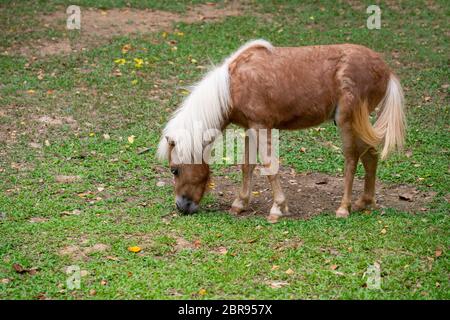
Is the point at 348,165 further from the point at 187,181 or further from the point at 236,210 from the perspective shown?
the point at 187,181

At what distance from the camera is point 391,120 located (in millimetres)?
7797

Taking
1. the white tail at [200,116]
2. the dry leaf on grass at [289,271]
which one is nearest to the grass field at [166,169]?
the dry leaf on grass at [289,271]

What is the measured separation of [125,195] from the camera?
340 inches

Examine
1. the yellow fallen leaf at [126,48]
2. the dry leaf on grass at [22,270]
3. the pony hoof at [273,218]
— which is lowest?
the dry leaf on grass at [22,270]

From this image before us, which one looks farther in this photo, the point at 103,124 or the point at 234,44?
the point at 234,44

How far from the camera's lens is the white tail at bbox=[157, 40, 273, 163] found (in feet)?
25.3

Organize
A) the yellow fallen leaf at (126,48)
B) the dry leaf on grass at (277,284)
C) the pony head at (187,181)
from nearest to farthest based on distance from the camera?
the dry leaf on grass at (277,284) → the pony head at (187,181) → the yellow fallen leaf at (126,48)

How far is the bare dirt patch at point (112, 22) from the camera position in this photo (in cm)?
1329

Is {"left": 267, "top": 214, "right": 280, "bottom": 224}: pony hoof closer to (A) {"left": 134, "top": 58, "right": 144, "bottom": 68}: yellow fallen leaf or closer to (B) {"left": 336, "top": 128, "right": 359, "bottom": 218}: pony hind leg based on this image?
(B) {"left": 336, "top": 128, "right": 359, "bottom": 218}: pony hind leg

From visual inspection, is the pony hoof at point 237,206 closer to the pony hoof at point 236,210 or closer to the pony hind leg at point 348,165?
the pony hoof at point 236,210

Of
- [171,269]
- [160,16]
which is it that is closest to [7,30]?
[160,16]

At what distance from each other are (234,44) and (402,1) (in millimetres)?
4903

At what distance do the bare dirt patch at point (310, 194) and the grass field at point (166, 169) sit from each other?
0.17 meters
